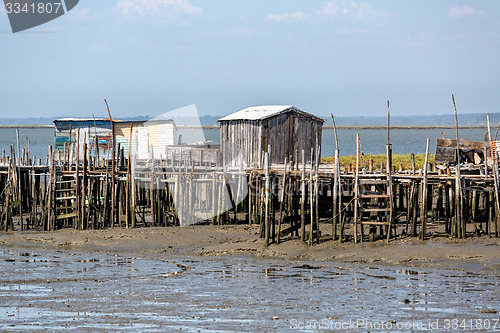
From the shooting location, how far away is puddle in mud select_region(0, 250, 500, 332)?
15.4 metres

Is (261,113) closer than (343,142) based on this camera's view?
Yes

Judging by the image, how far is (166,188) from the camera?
97.5 ft

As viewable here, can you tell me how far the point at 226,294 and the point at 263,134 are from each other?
17.1 m

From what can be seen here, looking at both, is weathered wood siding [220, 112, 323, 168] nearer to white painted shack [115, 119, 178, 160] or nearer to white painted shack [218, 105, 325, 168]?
white painted shack [218, 105, 325, 168]

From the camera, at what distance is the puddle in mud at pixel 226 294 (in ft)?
50.6

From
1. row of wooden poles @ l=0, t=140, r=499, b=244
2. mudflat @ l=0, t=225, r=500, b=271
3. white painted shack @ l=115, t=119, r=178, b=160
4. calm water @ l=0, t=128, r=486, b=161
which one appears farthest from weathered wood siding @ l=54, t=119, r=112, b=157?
mudflat @ l=0, t=225, r=500, b=271

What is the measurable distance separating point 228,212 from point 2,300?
498 inches

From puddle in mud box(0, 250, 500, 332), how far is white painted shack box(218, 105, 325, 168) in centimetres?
1191

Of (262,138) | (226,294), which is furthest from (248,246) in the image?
(262,138)

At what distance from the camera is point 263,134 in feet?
113

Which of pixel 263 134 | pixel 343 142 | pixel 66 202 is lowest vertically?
pixel 66 202

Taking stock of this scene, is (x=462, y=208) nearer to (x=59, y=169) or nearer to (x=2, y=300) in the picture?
(x=2, y=300)

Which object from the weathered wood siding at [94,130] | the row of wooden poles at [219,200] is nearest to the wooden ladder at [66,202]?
the row of wooden poles at [219,200]

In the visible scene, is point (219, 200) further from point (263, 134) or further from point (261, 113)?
point (261, 113)
